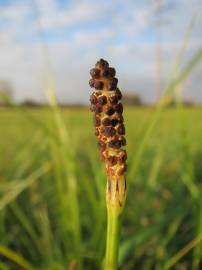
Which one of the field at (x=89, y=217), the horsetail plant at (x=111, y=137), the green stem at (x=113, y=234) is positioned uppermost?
the horsetail plant at (x=111, y=137)

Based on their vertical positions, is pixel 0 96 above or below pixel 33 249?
above

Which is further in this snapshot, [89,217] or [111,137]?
[89,217]

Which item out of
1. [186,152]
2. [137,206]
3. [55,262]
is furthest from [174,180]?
[55,262]

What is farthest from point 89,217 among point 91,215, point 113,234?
point 113,234

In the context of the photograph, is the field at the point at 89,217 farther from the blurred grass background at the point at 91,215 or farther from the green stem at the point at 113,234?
the green stem at the point at 113,234

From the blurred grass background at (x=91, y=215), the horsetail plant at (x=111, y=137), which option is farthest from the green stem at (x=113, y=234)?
the blurred grass background at (x=91, y=215)

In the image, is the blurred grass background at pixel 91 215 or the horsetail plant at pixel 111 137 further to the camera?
the blurred grass background at pixel 91 215

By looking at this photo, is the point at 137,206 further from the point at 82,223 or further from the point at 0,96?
the point at 0,96

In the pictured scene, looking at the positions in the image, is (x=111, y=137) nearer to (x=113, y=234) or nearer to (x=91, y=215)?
(x=113, y=234)

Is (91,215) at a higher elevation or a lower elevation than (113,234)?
lower
